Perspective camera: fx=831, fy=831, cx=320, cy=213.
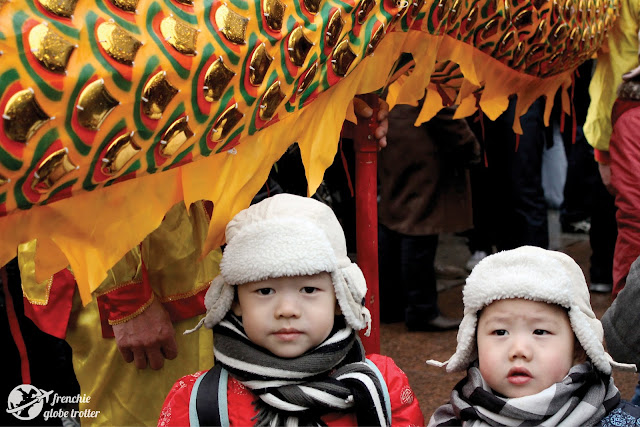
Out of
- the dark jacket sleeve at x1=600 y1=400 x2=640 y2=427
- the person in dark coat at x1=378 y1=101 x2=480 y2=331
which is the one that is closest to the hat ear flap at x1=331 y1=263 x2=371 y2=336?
the dark jacket sleeve at x1=600 y1=400 x2=640 y2=427

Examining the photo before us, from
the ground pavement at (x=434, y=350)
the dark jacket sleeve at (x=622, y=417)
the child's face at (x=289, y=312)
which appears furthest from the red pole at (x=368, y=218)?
the ground pavement at (x=434, y=350)

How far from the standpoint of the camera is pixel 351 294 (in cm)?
172

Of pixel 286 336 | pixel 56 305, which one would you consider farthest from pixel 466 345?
pixel 56 305

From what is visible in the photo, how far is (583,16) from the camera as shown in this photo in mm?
2396

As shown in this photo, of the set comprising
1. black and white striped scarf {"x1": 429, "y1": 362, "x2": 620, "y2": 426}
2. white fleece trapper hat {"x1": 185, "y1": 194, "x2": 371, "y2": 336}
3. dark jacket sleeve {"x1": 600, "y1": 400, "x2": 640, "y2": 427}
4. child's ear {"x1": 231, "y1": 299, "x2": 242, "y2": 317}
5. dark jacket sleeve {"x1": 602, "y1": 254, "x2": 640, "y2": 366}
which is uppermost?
white fleece trapper hat {"x1": 185, "y1": 194, "x2": 371, "y2": 336}

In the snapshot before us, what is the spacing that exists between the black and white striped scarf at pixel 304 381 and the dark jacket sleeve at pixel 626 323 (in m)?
0.62

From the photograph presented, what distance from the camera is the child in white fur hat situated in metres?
1.64

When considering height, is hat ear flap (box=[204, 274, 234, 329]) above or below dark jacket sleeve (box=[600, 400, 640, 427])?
above

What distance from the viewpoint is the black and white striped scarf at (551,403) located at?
61.1 inches

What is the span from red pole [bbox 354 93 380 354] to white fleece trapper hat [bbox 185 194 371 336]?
0.35 m

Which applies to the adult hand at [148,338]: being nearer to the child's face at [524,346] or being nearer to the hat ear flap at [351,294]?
the hat ear flap at [351,294]

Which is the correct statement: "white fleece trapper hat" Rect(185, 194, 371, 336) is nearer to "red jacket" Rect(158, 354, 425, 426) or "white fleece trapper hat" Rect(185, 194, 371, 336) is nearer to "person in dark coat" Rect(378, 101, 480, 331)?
"red jacket" Rect(158, 354, 425, 426)

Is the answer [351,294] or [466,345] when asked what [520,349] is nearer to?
[466,345]

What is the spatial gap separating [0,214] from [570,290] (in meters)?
1.05
